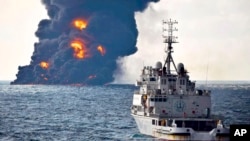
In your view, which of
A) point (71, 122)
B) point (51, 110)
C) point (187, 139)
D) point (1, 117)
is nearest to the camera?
point (187, 139)

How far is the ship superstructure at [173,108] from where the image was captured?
263ft

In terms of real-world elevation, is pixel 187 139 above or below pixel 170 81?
below

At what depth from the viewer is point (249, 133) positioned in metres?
56.8

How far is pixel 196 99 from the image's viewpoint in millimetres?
89562

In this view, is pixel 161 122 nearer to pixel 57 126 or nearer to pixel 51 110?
pixel 57 126

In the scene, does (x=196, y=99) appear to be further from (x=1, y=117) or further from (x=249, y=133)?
(x=1, y=117)

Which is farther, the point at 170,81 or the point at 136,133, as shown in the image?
the point at 136,133

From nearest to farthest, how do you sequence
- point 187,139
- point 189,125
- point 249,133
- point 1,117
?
point 249,133 → point 187,139 → point 189,125 → point 1,117

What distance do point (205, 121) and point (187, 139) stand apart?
7.09 m

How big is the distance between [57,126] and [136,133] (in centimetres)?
2198

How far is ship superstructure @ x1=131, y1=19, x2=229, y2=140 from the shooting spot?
8004 cm

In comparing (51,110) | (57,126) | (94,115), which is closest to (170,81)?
(57,126)

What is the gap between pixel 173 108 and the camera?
89.4m

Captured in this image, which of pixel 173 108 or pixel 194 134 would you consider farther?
pixel 173 108
